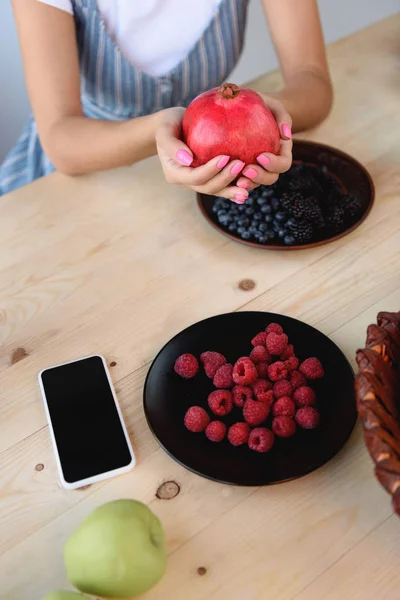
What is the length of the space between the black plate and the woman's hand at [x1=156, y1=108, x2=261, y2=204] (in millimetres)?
181

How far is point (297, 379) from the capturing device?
2.48 ft

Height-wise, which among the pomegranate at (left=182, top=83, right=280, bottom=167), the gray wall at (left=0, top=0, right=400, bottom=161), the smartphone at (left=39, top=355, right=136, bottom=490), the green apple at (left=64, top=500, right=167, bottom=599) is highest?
the pomegranate at (left=182, top=83, right=280, bottom=167)

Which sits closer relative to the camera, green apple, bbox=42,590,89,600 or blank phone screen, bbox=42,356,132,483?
green apple, bbox=42,590,89,600

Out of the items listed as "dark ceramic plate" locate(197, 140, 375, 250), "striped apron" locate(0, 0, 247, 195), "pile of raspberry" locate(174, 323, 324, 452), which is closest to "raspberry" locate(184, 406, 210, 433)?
"pile of raspberry" locate(174, 323, 324, 452)

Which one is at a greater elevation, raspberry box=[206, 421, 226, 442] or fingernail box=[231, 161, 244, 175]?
fingernail box=[231, 161, 244, 175]

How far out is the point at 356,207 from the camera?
3.28ft

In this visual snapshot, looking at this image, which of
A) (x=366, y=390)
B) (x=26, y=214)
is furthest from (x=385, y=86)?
(x=366, y=390)

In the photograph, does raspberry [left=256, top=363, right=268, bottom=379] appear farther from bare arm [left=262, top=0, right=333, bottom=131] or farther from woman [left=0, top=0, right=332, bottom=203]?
bare arm [left=262, top=0, right=333, bottom=131]

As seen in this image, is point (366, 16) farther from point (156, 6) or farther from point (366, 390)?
point (366, 390)

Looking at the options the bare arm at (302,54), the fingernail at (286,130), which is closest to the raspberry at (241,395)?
the fingernail at (286,130)

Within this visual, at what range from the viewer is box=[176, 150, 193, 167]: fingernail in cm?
87

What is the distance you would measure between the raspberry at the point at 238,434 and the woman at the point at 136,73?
0.34 metres

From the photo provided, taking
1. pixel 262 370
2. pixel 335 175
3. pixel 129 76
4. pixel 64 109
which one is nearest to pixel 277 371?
pixel 262 370

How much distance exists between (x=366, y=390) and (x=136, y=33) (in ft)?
3.05
